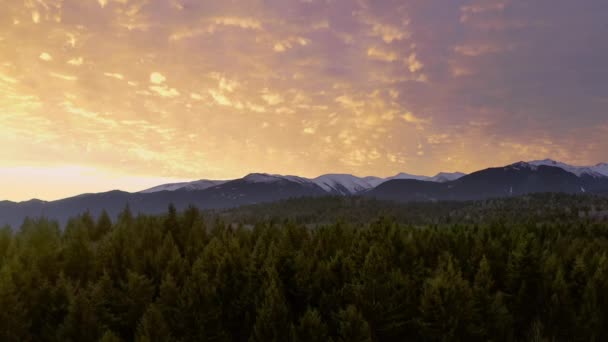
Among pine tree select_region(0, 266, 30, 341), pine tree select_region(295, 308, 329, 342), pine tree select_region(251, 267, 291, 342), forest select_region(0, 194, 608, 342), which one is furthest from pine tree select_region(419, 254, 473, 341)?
pine tree select_region(0, 266, 30, 341)

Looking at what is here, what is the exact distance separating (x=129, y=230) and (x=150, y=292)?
142 ft

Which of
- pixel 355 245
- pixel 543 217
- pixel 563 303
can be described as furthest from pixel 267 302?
pixel 543 217

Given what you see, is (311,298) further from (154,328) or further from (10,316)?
(10,316)

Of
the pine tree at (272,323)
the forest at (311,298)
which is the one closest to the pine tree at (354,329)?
the forest at (311,298)

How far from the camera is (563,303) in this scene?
51188 millimetres

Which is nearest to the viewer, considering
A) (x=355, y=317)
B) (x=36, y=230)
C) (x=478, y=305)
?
(x=355, y=317)

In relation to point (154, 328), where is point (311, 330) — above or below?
below

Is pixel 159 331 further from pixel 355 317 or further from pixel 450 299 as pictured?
pixel 450 299

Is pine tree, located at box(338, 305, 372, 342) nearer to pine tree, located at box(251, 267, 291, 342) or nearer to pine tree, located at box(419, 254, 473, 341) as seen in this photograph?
pine tree, located at box(251, 267, 291, 342)

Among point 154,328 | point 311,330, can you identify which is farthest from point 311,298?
point 154,328

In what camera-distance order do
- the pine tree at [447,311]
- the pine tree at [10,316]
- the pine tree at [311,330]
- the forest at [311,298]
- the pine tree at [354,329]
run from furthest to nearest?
the pine tree at [10,316] < the forest at [311,298] < the pine tree at [447,311] < the pine tree at [311,330] < the pine tree at [354,329]

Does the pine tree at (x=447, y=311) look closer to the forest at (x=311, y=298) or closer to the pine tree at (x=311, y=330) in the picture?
the forest at (x=311, y=298)

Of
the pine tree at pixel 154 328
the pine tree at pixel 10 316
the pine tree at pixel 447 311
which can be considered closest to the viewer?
the pine tree at pixel 154 328

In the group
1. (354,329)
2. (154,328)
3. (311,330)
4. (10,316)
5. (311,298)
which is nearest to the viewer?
(354,329)
